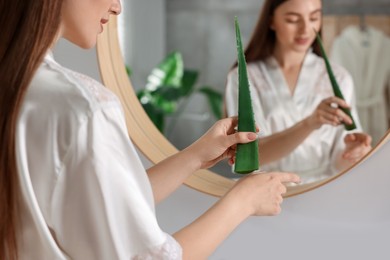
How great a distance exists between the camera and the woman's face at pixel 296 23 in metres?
1.19

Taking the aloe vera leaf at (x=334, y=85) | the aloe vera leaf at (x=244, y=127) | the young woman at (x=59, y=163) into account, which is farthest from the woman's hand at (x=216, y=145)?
the aloe vera leaf at (x=334, y=85)

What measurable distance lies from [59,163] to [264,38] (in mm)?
583

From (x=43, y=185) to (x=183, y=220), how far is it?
600 mm

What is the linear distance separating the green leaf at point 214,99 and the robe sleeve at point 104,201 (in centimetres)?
49

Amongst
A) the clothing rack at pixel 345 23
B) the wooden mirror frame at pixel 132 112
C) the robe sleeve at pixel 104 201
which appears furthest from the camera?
the wooden mirror frame at pixel 132 112

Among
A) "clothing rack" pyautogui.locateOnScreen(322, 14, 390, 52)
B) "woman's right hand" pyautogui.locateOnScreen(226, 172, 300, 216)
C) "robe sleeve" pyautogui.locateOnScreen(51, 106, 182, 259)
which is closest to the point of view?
"robe sleeve" pyautogui.locateOnScreen(51, 106, 182, 259)

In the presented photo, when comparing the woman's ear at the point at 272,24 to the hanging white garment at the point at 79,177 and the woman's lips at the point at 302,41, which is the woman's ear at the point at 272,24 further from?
the hanging white garment at the point at 79,177

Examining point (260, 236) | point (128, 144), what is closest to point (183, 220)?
point (260, 236)

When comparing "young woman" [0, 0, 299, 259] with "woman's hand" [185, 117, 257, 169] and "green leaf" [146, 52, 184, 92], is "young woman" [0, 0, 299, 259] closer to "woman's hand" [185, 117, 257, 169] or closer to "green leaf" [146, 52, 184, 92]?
"woman's hand" [185, 117, 257, 169]

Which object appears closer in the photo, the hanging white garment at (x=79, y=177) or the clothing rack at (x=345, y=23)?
the hanging white garment at (x=79, y=177)

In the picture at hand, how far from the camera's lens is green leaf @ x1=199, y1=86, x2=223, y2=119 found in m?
1.24

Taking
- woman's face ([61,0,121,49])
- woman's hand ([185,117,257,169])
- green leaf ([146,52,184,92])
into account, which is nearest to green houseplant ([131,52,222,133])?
green leaf ([146,52,184,92])

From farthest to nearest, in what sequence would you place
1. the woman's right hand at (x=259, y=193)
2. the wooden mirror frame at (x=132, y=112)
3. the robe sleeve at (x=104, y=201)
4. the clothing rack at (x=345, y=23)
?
the wooden mirror frame at (x=132, y=112), the clothing rack at (x=345, y=23), the woman's right hand at (x=259, y=193), the robe sleeve at (x=104, y=201)

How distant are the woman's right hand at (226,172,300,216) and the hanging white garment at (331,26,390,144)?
1.06 feet
